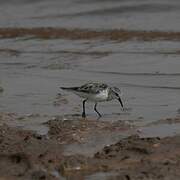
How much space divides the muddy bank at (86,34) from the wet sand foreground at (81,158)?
9.66 m

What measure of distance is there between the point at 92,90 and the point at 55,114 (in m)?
0.67

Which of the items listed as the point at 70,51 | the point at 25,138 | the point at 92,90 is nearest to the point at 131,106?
the point at 92,90

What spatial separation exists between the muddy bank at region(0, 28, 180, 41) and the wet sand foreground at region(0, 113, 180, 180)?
9.66 m

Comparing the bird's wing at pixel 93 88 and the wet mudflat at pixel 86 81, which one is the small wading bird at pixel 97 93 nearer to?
the bird's wing at pixel 93 88

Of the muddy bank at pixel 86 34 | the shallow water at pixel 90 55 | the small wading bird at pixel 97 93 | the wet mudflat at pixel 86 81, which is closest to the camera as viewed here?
the wet mudflat at pixel 86 81

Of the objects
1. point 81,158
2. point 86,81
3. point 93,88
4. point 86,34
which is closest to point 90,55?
point 86,34

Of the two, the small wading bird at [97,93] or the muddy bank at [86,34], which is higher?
the small wading bird at [97,93]

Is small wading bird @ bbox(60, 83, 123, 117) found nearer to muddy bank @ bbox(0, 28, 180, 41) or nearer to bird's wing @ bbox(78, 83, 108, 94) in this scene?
bird's wing @ bbox(78, 83, 108, 94)

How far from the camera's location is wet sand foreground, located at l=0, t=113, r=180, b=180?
22.9 ft

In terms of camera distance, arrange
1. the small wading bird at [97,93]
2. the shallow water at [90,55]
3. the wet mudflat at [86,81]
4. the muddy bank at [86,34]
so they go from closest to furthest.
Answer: the wet mudflat at [86,81]
the small wading bird at [97,93]
the shallow water at [90,55]
the muddy bank at [86,34]

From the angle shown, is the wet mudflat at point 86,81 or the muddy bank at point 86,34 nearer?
the wet mudflat at point 86,81

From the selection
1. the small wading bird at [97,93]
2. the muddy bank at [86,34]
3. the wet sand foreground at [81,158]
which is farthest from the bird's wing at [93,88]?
the muddy bank at [86,34]

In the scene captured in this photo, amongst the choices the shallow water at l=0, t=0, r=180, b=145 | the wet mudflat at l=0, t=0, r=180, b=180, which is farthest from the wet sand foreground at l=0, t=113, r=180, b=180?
the shallow water at l=0, t=0, r=180, b=145

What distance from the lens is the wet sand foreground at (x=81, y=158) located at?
698 cm
